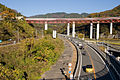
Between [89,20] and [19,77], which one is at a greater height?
[89,20]

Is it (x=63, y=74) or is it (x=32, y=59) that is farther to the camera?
(x=32, y=59)

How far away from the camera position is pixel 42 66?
68.3ft

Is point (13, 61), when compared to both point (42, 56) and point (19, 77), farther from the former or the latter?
point (42, 56)

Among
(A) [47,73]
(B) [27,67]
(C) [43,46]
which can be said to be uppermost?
(C) [43,46]

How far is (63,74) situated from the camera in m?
18.5

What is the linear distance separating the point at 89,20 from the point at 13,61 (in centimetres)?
7242

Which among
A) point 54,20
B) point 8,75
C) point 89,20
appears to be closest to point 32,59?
point 8,75

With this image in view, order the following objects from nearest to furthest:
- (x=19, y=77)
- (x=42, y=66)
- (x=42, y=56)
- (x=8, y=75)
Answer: (x=8, y=75)
(x=19, y=77)
(x=42, y=66)
(x=42, y=56)

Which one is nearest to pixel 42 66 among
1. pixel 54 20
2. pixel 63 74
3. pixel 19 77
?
pixel 63 74

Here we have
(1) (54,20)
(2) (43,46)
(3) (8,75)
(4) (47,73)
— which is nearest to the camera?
(3) (8,75)

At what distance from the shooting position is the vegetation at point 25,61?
1532cm

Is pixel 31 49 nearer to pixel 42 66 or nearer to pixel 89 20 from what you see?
pixel 42 66

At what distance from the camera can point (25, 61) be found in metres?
20.8

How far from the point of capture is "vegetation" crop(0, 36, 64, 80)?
15316mm
